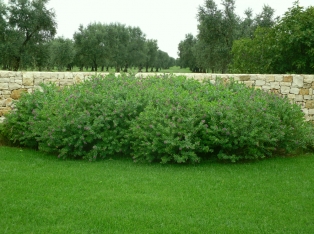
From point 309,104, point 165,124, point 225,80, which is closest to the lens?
point 165,124

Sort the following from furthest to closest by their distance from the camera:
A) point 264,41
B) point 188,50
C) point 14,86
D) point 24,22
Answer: point 188,50 < point 24,22 < point 264,41 < point 14,86

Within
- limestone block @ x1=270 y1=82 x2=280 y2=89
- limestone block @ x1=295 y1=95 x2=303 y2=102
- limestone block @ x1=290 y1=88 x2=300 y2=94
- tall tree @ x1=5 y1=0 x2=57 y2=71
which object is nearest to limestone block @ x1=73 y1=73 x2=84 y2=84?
limestone block @ x1=270 y1=82 x2=280 y2=89

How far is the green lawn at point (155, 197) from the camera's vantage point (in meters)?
4.17

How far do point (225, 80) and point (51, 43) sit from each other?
61.5ft

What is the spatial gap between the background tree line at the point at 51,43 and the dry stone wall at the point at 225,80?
19.5ft

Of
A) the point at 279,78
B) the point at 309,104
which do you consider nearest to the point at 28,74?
the point at 279,78

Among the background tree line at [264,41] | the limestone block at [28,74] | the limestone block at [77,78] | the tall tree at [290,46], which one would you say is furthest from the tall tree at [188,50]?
the limestone block at [28,74]

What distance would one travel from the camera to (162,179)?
596 centimetres

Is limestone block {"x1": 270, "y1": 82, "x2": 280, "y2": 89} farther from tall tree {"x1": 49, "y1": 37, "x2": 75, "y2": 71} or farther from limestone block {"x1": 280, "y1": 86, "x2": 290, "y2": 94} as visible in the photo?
tall tree {"x1": 49, "y1": 37, "x2": 75, "y2": 71}

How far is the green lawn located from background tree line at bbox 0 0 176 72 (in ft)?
38.3

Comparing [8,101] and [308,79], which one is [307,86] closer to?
[308,79]

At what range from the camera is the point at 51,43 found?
26469mm

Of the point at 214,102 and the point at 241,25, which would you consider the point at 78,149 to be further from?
the point at 241,25

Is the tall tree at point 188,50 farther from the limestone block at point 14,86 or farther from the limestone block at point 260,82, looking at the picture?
the limestone block at point 14,86
